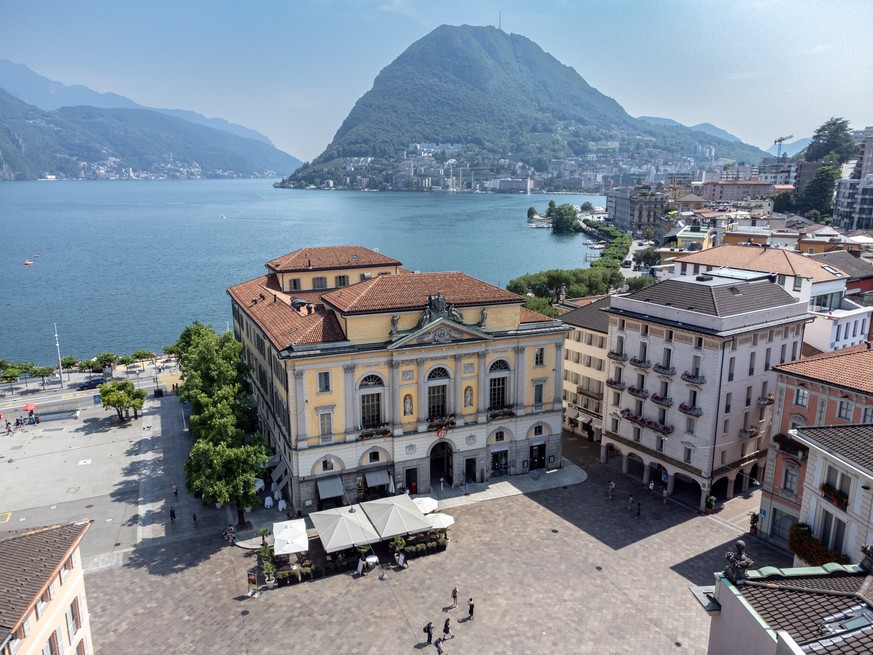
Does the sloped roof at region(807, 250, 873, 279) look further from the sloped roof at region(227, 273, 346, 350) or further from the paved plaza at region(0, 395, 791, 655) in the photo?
the sloped roof at region(227, 273, 346, 350)

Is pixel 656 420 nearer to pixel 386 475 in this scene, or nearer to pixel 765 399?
pixel 765 399

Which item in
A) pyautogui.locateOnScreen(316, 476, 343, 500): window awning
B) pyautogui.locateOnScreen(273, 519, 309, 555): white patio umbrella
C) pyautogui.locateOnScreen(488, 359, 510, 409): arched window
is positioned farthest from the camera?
pyautogui.locateOnScreen(488, 359, 510, 409): arched window

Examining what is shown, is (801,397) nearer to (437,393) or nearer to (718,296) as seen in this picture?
(718,296)

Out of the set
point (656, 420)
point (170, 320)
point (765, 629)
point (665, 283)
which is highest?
point (665, 283)

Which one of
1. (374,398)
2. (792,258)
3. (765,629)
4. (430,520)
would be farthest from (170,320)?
(765,629)

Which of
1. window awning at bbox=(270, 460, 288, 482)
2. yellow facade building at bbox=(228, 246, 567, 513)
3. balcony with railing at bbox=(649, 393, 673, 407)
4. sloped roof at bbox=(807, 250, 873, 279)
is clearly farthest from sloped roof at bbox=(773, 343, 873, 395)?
window awning at bbox=(270, 460, 288, 482)

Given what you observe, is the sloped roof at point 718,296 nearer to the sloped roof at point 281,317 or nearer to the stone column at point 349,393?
the stone column at point 349,393
